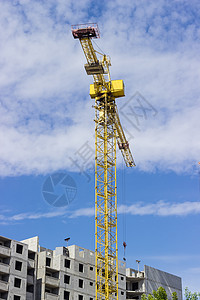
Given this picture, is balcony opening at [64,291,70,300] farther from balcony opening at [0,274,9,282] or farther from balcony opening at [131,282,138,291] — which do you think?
balcony opening at [131,282,138,291]

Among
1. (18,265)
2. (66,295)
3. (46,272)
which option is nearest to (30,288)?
(46,272)

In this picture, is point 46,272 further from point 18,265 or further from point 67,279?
point 18,265

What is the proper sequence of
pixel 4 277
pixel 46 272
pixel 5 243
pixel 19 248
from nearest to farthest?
pixel 4 277
pixel 5 243
pixel 19 248
pixel 46 272

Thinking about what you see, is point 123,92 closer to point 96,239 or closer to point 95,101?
point 95,101

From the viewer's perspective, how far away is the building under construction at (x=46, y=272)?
242 feet

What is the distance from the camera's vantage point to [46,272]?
3162 inches

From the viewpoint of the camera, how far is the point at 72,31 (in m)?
80.1

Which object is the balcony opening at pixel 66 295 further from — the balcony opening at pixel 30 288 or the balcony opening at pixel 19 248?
the balcony opening at pixel 19 248

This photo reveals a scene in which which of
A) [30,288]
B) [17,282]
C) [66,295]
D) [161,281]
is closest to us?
[17,282]

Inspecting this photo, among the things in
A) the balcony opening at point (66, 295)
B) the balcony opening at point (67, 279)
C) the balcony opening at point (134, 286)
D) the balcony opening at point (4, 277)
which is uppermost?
the balcony opening at point (134, 286)

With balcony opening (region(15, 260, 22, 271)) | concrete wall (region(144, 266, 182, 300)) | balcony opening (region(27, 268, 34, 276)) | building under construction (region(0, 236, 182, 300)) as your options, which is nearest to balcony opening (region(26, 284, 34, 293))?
building under construction (region(0, 236, 182, 300))

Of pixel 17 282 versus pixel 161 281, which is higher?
pixel 161 281

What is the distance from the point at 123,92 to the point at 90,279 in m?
32.3

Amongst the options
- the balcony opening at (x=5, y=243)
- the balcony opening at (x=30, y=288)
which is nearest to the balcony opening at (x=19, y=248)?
the balcony opening at (x=5, y=243)
